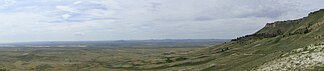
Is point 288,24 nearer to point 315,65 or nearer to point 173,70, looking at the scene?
point 173,70

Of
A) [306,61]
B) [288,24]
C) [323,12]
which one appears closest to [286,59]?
[306,61]

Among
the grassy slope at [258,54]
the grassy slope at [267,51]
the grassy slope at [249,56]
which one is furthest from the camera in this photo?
the grassy slope at [249,56]

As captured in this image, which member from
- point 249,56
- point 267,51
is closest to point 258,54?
point 249,56

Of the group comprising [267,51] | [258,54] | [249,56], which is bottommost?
[249,56]

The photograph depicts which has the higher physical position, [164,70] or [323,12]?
[323,12]

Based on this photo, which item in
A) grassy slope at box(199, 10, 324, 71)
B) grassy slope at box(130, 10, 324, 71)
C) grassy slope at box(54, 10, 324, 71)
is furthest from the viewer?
grassy slope at box(54, 10, 324, 71)

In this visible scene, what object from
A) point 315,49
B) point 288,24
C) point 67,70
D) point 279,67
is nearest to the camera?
point 279,67

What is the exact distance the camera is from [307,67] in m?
37.9

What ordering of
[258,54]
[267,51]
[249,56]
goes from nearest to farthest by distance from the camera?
[249,56] < [258,54] < [267,51]

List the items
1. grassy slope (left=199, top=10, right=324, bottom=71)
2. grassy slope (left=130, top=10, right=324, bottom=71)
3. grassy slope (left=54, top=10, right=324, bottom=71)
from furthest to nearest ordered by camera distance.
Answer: grassy slope (left=54, top=10, right=324, bottom=71), grassy slope (left=130, top=10, right=324, bottom=71), grassy slope (left=199, top=10, right=324, bottom=71)

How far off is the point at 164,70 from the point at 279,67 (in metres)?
50.0

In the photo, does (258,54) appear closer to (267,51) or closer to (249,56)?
(249,56)

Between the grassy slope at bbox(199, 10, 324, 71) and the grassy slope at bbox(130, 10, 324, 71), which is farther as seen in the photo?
the grassy slope at bbox(130, 10, 324, 71)

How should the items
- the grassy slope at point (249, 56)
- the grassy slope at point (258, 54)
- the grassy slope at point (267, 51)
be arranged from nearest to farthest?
1. the grassy slope at point (267, 51)
2. the grassy slope at point (258, 54)
3. the grassy slope at point (249, 56)
